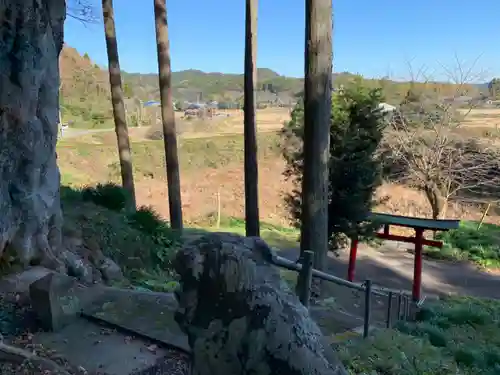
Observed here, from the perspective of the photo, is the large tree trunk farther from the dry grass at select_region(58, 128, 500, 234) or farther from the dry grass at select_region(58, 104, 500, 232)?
the dry grass at select_region(58, 128, 500, 234)

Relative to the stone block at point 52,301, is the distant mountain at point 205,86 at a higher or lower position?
higher

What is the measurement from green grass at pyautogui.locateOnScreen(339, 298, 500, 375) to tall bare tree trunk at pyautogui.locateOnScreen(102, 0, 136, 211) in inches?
271

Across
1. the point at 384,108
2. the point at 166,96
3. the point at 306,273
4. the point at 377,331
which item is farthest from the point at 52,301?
the point at 384,108

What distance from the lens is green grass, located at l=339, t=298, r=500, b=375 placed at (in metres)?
4.40

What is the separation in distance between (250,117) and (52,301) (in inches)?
239

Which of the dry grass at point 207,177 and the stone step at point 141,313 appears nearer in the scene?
the stone step at point 141,313

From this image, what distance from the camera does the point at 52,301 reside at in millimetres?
5035

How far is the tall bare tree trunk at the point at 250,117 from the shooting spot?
389 inches

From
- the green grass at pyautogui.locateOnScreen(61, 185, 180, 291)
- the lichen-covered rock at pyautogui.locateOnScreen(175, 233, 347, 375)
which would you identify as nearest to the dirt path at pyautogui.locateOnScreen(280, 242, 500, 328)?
the green grass at pyautogui.locateOnScreen(61, 185, 180, 291)

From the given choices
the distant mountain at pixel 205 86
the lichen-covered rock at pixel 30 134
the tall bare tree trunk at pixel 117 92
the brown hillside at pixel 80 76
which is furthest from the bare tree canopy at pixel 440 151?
the distant mountain at pixel 205 86

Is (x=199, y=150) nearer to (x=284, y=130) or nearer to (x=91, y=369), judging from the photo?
(x=284, y=130)

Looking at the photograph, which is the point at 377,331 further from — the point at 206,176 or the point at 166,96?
the point at 206,176

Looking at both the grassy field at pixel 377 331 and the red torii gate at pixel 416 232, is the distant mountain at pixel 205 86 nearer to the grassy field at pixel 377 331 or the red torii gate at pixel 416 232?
the red torii gate at pixel 416 232

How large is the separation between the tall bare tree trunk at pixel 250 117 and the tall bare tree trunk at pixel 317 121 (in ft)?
9.70
